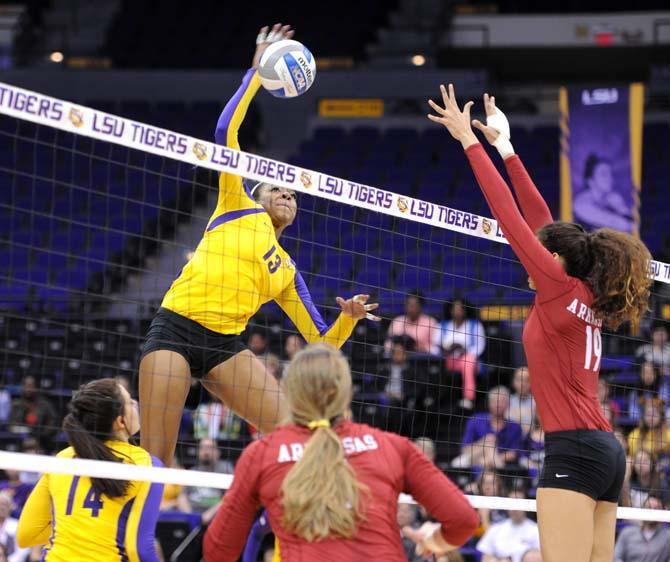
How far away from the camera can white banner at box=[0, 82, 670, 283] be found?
202 inches

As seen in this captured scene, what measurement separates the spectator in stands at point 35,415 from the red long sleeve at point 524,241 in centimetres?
805

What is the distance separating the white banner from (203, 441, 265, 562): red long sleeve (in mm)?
2079

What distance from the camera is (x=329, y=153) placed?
20.0 meters

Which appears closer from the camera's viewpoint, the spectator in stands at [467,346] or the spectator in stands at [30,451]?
the spectator in stands at [30,451]

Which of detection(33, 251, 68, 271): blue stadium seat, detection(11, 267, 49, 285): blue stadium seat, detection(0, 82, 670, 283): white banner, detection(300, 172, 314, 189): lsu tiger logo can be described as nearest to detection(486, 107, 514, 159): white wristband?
detection(0, 82, 670, 283): white banner

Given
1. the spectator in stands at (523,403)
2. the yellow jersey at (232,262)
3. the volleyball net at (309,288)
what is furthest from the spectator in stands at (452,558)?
the yellow jersey at (232,262)

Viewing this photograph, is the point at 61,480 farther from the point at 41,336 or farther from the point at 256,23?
the point at 256,23

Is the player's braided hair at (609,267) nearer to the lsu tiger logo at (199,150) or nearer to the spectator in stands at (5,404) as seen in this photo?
the lsu tiger logo at (199,150)

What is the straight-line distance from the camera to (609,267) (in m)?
4.84

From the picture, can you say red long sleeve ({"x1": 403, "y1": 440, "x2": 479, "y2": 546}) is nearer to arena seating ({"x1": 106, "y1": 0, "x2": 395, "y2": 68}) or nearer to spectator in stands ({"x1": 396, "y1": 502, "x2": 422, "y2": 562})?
spectator in stands ({"x1": 396, "y1": 502, "x2": 422, "y2": 562})

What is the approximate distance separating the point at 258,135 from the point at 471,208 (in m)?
5.79

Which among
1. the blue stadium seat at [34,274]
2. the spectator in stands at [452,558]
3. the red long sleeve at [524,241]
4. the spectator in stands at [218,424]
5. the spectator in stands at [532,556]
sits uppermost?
the blue stadium seat at [34,274]

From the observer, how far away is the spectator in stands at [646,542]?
28.0 feet

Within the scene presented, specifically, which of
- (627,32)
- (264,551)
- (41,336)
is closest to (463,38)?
(627,32)
